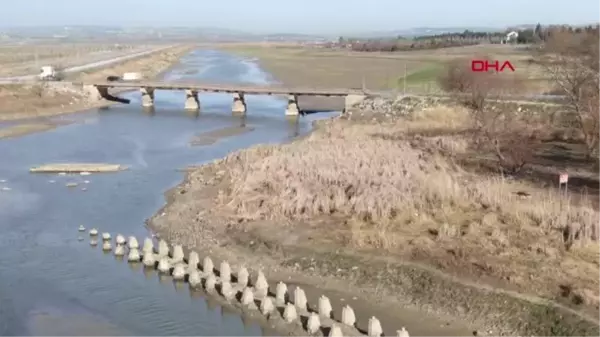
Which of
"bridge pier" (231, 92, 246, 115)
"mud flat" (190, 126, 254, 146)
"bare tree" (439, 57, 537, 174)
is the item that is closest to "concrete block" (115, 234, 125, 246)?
"bare tree" (439, 57, 537, 174)

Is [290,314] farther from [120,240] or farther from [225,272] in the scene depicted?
[120,240]

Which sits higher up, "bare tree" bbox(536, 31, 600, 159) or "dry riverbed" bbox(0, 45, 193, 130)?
"bare tree" bbox(536, 31, 600, 159)

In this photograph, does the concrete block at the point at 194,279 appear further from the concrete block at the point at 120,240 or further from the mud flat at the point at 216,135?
the mud flat at the point at 216,135

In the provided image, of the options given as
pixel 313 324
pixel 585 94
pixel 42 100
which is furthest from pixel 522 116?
pixel 42 100

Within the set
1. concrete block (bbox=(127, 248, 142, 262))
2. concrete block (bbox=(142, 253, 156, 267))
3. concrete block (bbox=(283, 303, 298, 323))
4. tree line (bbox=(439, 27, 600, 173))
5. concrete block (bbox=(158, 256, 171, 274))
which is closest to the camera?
concrete block (bbox=(283, 303, 298, 323))

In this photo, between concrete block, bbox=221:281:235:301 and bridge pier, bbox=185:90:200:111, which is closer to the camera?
concrete block, bbox=221:281:235:301

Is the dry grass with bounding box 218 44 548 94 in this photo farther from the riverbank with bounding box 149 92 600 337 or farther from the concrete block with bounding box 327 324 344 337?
the concrete block with bounding box 327 324 344 337

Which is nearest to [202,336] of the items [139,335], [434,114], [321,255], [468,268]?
[139,335]
